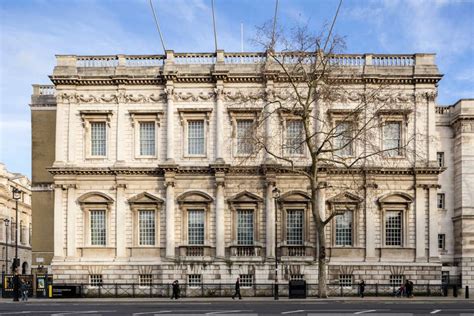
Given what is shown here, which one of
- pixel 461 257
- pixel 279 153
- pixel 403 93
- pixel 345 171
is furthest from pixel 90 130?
A: pixel 461 257

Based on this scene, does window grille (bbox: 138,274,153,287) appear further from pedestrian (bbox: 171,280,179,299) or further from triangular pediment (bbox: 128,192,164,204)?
triangular pediment (bbox: 128,192,164,204)

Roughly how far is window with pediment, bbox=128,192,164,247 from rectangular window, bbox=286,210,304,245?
28.6 ft

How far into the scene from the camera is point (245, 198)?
1679 inches

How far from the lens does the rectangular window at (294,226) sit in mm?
42719

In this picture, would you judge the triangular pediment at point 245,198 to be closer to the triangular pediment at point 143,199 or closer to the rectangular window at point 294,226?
the rectangular window at point 294,226

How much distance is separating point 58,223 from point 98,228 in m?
2.67

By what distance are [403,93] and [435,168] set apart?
18.2 feet

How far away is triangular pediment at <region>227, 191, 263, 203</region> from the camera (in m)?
42.5

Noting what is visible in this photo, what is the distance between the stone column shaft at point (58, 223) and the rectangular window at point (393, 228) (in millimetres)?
21966

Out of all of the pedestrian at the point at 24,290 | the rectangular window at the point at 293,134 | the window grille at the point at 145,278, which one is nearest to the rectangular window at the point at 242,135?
the rectangular window at the point at 293,134

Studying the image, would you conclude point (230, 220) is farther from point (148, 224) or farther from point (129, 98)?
point (129, 98)

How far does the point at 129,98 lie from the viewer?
43.4 meters

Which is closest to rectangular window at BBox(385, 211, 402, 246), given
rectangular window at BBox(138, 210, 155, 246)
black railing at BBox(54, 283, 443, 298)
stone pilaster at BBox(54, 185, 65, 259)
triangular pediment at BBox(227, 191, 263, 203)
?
black railing at BBox(54, 283, 443, 298)

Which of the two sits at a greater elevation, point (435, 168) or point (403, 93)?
point (403, 93)
